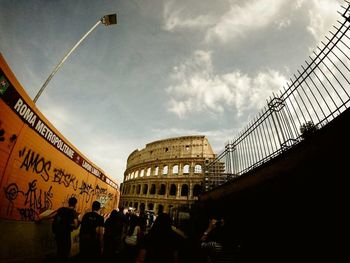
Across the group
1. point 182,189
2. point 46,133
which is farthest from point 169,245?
point 182,189

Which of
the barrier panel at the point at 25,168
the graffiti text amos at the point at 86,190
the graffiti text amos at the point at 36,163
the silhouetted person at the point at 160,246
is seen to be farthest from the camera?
the graffiti text amos at the point at 86,190

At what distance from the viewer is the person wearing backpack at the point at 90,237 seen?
400 cm

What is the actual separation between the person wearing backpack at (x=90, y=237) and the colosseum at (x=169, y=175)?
2388 centimetres

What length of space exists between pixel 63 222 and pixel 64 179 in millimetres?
4474

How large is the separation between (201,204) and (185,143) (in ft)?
78.6

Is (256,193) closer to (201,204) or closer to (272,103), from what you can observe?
(272,103)

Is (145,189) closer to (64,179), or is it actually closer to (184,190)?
(184,190)

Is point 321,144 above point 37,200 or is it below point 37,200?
above

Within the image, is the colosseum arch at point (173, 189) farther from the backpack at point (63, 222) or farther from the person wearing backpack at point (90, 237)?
the backpack at point (63, 222)

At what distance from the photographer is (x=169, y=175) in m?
31.1

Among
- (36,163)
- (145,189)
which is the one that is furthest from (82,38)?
(145,189)

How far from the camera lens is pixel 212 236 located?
565 centimetres

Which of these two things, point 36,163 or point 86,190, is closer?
point 36,163

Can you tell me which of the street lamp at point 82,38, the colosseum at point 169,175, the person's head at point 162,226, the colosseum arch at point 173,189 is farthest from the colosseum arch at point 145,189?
the person's head at point 162,226
